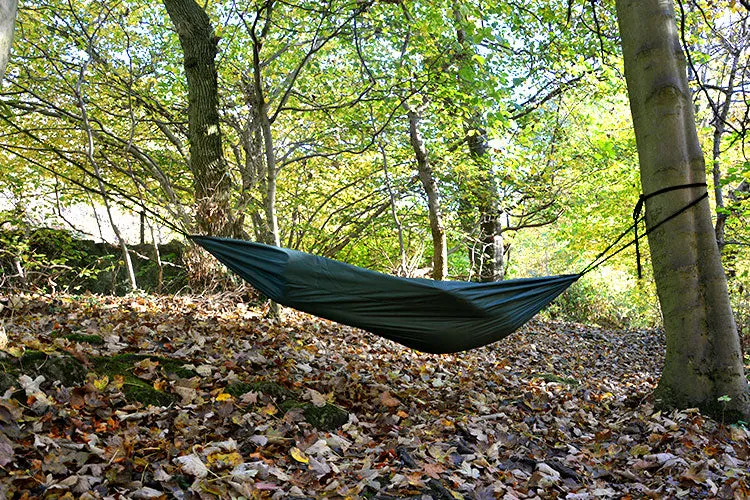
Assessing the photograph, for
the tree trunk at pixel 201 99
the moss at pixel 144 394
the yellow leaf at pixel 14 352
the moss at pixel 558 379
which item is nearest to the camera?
the yellow leaf at pixel 14 352

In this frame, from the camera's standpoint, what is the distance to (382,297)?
9.00 feet

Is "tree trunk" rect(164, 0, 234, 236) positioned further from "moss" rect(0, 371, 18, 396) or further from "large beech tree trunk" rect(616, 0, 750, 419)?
"large beech tree trunk" rect(616, 0, 750, 419)

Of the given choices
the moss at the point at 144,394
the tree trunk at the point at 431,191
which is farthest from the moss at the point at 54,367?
the tree trunk at the point at 431,191

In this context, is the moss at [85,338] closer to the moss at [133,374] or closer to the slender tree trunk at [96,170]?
the moss at [133,374]

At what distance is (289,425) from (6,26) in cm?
169

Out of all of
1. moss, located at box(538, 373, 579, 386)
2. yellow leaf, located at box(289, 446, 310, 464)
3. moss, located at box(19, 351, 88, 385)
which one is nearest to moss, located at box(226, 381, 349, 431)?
yellow leaf, located at box(289, 446, 310, 464)

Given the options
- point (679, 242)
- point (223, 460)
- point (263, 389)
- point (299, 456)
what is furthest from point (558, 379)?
point (223, 460)

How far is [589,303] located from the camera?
31.9ft

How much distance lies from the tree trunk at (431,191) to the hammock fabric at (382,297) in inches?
147

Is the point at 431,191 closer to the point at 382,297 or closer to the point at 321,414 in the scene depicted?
the point at 382,297

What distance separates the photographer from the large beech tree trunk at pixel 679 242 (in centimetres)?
267

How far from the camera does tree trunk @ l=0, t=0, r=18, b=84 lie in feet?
5.79

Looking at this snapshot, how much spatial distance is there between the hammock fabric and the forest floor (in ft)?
1.10

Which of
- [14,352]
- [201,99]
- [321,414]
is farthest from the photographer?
[201,99]
